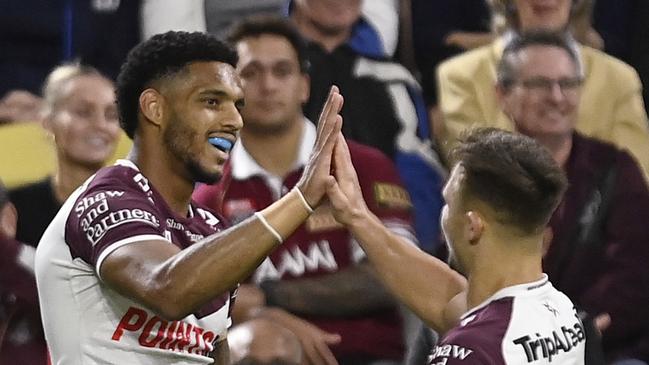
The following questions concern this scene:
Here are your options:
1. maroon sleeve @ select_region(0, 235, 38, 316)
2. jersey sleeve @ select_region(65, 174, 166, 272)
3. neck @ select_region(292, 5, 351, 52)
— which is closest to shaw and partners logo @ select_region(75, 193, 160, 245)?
jersey sleeve @ select_region(65, 174, 166, 272)

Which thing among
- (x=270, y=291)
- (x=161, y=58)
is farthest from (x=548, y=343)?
(x=270, y=291)

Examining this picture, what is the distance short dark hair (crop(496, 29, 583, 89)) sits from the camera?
4863 millimetres

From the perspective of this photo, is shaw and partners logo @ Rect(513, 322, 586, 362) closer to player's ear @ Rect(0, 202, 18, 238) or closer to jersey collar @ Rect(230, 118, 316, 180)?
jersey collar @ Rect(230, 118, 316, 180)

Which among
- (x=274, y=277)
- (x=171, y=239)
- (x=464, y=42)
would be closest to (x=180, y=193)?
(x=171, y=239)

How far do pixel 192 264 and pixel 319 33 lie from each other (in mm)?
2669

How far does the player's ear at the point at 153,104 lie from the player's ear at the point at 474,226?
675 mm

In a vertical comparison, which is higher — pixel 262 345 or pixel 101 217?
pixel 101 217

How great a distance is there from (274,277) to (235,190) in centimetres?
32

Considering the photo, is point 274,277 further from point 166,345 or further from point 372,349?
point 166,345

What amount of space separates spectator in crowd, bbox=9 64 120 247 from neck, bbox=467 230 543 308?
6.92ft

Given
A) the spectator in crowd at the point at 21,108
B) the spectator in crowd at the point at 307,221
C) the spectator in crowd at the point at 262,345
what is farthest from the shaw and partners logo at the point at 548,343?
the spectator in crowd at the point at 21,108

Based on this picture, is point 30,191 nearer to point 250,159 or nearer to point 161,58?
point 250,159

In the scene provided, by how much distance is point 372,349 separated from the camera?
4.48 meters

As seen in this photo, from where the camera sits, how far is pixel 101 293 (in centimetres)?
300
